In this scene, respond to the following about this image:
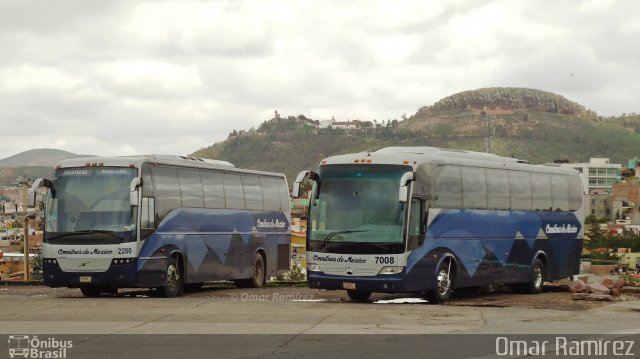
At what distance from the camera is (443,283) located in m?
24.5

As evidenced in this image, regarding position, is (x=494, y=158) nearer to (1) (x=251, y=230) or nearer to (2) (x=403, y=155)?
(2) (x=403, y=155)

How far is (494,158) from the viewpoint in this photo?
91.5 ft

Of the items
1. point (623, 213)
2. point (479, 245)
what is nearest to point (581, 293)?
point (479, 245)

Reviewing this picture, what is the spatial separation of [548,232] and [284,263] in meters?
8.42

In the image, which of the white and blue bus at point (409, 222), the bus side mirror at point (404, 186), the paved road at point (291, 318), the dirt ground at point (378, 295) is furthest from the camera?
the dirt ground at point (378, 295)

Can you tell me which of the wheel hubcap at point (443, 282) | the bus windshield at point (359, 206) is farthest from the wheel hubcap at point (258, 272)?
the wheel hubcap at point (443, 282)

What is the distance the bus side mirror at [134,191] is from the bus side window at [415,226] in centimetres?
610

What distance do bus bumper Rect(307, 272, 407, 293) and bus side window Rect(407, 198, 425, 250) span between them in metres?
0.77

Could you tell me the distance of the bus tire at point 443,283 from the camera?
24.2 m

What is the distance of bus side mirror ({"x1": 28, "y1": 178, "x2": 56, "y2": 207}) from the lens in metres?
24.4

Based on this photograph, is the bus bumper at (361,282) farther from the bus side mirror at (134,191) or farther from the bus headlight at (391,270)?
the bus side mirror at (134,191)

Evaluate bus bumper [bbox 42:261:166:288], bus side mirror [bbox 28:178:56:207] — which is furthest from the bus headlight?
bus side mirror [bbox 28:178:56:207]
